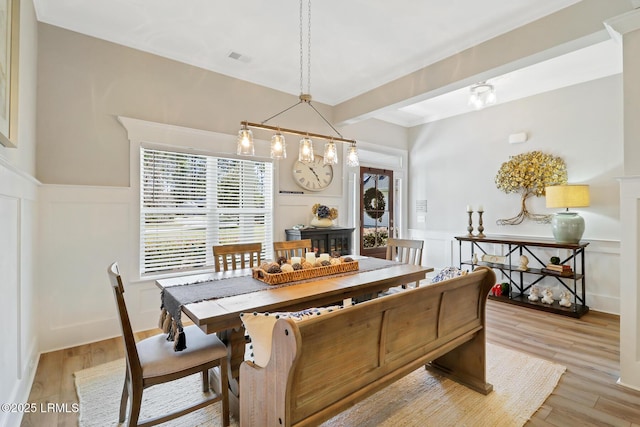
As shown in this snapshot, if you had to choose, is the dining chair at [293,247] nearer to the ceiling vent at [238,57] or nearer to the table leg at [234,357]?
the table leg at [234,357]

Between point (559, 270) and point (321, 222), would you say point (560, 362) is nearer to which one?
point (559, 270)

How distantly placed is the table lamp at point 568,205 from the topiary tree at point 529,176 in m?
0.44

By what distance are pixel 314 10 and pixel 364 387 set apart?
287cm

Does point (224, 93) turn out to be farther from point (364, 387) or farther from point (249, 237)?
point (364, 387)

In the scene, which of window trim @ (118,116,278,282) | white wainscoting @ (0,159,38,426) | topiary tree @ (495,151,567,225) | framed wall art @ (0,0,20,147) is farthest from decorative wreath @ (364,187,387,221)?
framed wall art @ (0,0,20,147)

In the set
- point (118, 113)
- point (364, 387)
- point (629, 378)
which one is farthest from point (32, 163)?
point (629, 378)

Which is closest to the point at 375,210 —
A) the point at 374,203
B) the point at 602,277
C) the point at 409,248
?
the point at 374,203

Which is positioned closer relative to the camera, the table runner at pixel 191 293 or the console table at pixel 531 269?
the table runner at pixel 191 293

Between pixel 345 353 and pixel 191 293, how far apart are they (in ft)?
3.63

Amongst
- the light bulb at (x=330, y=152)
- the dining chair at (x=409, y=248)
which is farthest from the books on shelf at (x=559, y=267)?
the light bulb at (x=330, y=152)

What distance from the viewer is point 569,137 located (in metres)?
4.13

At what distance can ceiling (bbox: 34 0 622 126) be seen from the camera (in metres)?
2.64

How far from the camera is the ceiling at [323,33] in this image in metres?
2.64

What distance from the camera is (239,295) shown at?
6.55 feet
